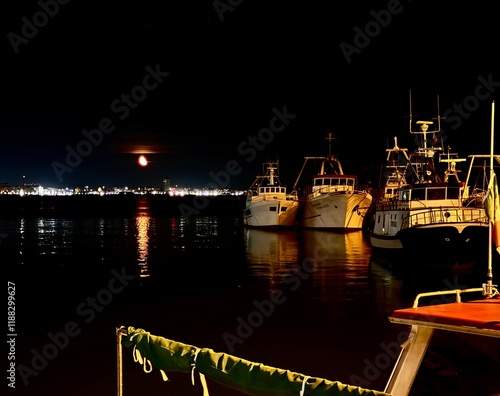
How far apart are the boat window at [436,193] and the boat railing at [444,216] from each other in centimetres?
197

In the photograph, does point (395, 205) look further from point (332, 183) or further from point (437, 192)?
point (332, 183)

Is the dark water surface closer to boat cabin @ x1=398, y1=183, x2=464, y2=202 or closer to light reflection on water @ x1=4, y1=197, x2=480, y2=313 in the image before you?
light reflection on water @ x1=4, y1=197, x2=480, y2=313

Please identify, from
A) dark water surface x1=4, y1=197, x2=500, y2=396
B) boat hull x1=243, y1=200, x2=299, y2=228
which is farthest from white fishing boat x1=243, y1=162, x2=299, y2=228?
dark water surface x1=4, y1=197, x2=500, y2=396

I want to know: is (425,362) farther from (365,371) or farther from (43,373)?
(43,373)

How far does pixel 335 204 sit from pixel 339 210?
75 centimetres

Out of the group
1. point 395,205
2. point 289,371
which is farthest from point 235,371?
point 395,205

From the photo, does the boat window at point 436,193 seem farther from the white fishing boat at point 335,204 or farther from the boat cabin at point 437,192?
the white fishing boat at point 335,204

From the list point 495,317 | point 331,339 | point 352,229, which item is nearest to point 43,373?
point 331,339

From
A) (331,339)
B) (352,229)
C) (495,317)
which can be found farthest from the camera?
(352,229)

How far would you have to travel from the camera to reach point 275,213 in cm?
6116

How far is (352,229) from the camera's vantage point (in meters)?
58.3

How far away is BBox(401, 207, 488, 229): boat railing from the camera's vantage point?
30734 mm

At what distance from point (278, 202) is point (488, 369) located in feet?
171

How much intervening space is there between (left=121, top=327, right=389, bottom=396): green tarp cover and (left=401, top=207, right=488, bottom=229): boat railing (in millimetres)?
26400
